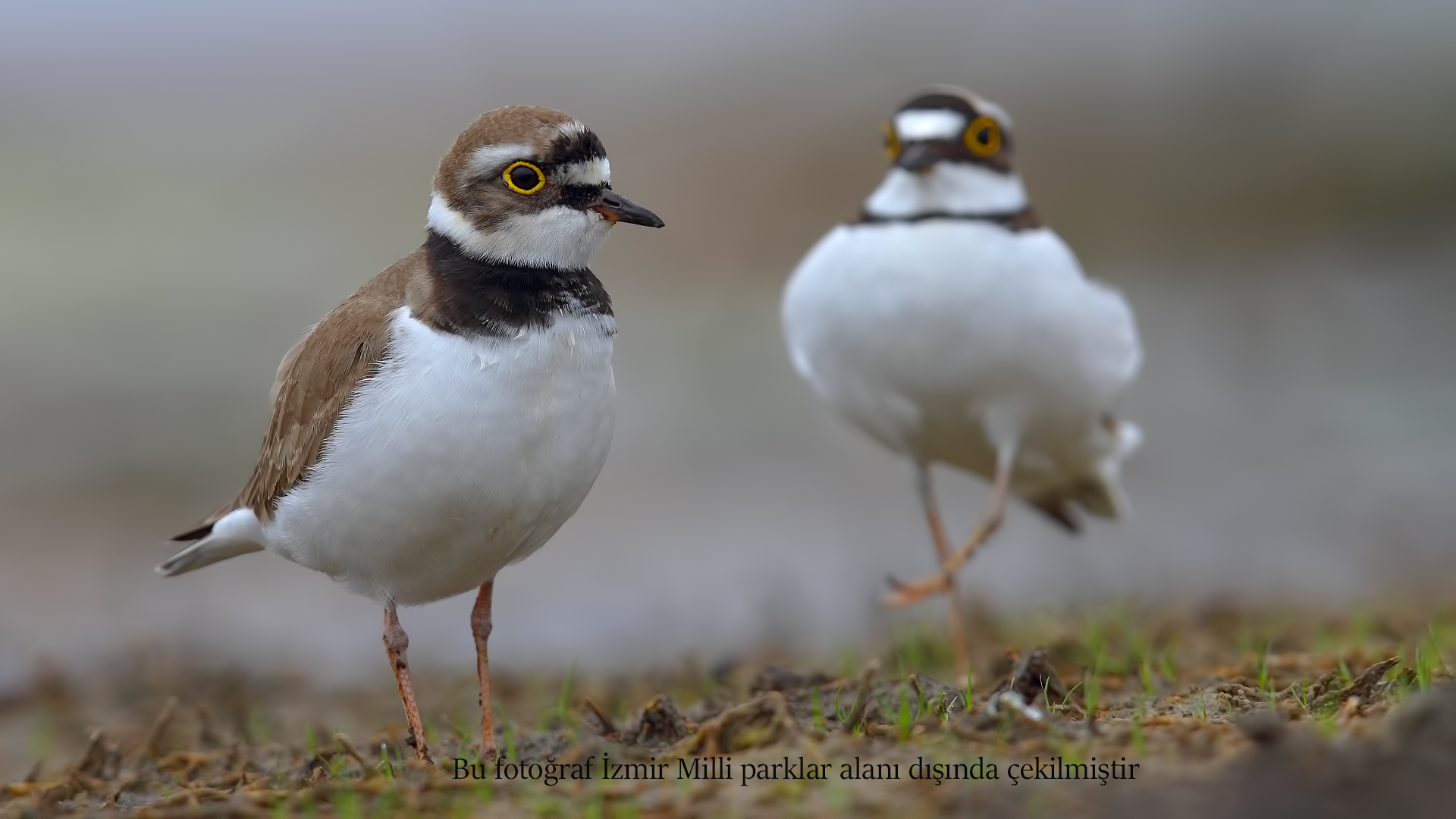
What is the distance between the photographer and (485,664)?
532 cm

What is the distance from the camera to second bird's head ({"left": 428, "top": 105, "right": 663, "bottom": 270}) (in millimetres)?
4797

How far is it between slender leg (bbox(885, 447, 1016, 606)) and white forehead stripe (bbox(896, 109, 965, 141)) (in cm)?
151

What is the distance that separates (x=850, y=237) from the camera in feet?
23.5

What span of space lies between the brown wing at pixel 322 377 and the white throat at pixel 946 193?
8.95 feet

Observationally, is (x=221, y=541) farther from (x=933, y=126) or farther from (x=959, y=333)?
(x=933, y=126)

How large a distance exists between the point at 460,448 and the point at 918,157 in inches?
127

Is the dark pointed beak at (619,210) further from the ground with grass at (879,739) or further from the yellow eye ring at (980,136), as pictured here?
the yellow eye ring at (980,136)

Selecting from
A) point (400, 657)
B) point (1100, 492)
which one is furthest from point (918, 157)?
point (400, 657)

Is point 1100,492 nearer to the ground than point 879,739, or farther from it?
nearer to the ground

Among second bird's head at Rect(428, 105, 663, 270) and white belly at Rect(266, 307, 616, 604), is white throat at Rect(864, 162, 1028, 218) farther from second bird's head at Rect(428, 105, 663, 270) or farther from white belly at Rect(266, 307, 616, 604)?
white belly at Rect(266, 307, 616, 604)

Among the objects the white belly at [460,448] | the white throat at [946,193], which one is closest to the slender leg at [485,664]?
the white belly at [460,448]

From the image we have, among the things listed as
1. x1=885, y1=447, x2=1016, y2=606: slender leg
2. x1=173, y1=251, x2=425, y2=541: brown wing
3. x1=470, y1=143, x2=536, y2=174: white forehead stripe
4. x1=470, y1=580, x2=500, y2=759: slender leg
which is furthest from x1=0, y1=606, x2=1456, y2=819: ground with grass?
x1=470, y1=143, x2=536, y2=174: white forehead stripe

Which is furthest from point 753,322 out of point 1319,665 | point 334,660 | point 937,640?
point 1319,665

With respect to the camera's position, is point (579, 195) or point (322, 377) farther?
point (322, 377)
